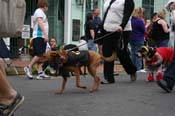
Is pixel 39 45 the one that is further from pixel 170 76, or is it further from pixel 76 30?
pixel 76 30

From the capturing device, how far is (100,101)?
812 cm

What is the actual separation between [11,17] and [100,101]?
2631 mm

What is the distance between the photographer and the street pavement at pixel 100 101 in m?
7.11

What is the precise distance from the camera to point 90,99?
835 centimetres

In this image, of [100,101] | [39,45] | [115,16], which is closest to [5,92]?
[100,101]

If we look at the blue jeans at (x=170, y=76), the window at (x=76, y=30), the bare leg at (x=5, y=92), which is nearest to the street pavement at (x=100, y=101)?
the blue jeans at (x=170, y=76)

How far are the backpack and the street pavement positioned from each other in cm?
139

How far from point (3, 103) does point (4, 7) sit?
3.42ft

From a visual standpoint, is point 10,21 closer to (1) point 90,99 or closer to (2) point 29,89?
(1) point 90,99

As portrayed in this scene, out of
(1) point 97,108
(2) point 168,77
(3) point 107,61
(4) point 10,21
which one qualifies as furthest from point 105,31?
(4) point 10,21

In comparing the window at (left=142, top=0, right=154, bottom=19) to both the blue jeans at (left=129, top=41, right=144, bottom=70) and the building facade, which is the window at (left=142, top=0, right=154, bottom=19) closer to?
the building facade

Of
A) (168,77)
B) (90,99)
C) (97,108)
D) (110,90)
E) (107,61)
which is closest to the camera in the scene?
(97,108)

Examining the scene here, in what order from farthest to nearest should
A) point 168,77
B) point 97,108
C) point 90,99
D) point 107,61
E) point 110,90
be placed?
point 107,61
point 110,90
point 168,77
point 90,99
point 97,108

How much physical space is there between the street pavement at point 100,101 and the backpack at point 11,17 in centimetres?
139
